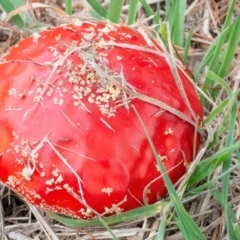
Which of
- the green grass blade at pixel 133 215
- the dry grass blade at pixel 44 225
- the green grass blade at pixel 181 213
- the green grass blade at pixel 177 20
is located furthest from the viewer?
the green grass blade at pixel 177 20

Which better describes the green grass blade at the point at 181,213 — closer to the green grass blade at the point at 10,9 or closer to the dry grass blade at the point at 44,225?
the dry grass blade at the point at 44,225

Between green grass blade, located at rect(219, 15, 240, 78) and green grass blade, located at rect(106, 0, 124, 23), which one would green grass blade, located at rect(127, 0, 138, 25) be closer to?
green grass blade, located at rect(106, 0, 124, 23)

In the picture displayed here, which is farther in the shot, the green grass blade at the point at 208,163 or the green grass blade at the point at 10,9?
the green grass blade at the point at 10,9

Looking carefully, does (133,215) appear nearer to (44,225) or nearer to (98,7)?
(44,225)

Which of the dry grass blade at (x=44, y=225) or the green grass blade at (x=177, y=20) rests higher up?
the green grass blade at (x=177, y=20)

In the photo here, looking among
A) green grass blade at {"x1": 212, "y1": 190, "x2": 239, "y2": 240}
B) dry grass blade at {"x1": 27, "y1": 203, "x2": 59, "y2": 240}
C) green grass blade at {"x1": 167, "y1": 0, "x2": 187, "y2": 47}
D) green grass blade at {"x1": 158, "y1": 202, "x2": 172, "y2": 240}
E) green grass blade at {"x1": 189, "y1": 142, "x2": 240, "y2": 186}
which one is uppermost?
green grass blade at {"x1": 167, "y1": 0, "x2": 187, "y2": 47}

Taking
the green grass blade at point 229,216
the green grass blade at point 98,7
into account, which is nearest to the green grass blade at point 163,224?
the green grass blade at point 229,216

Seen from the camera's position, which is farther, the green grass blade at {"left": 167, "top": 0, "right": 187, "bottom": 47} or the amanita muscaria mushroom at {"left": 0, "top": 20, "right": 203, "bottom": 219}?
the green grass blade at {"left": 167, "top": 0, "right": 187, "bottom": 47}

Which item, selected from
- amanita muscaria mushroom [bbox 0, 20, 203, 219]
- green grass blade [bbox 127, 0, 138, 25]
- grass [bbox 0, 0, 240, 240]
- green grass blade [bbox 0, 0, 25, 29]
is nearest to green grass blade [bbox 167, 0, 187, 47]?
grass [bbox 0, 0, 240, 240]
